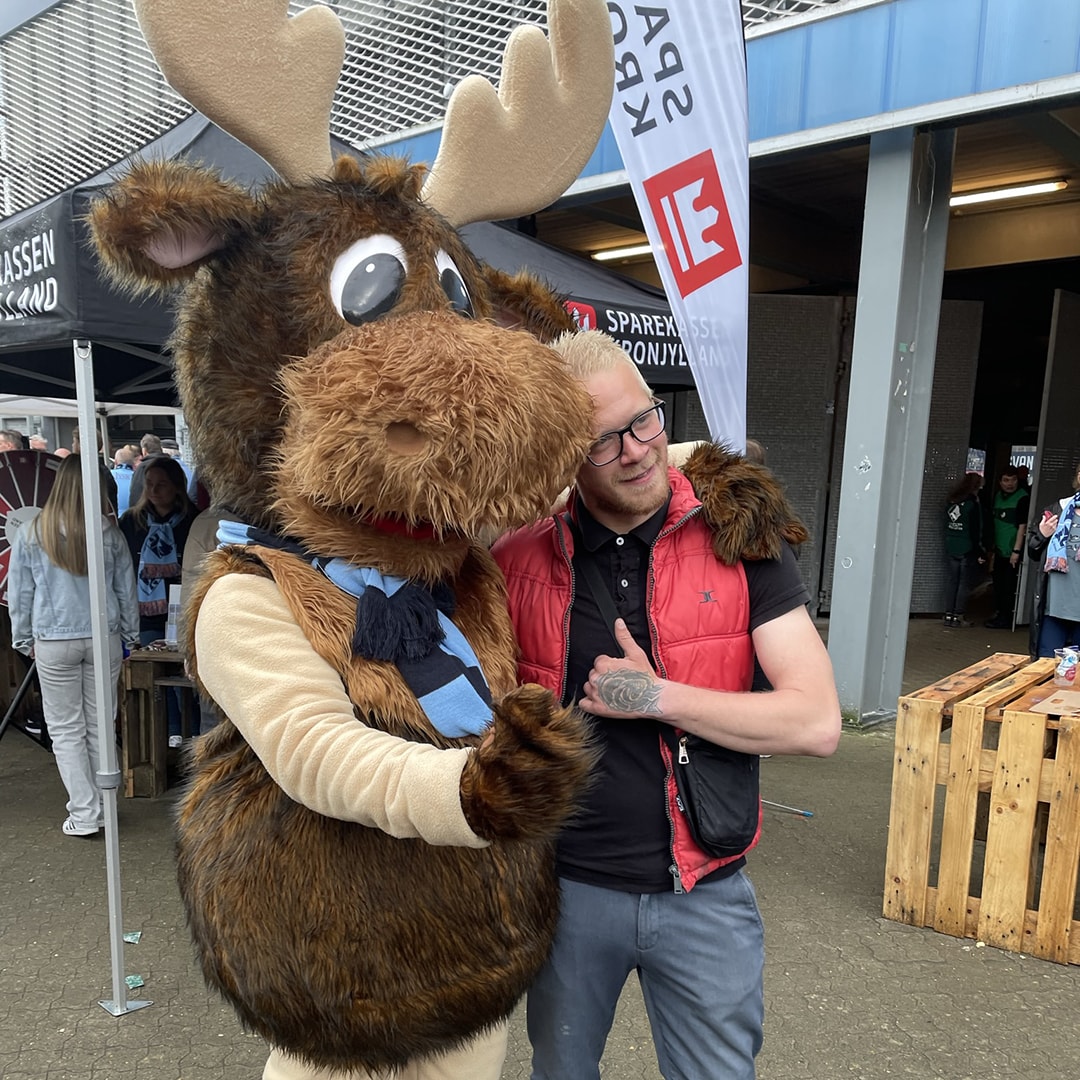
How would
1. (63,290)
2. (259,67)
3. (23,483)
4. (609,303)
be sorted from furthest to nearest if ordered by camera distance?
(23,483) < (609,303) < (63,290) < (259,67)

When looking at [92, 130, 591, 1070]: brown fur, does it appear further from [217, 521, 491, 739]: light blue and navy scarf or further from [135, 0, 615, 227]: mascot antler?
[135, 0, 615, 227]: mascot antler

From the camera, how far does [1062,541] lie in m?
6.71

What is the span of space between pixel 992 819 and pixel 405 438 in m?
3.08

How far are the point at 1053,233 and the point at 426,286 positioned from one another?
9695 mm

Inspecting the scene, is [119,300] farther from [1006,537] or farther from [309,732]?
[1006,537]

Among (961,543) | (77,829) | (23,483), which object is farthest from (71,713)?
(961,543)

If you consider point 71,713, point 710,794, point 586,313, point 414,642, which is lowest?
point 71,713

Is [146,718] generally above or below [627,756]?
below

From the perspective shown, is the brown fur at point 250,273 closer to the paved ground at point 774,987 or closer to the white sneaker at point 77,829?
the paved ground at point 774,987

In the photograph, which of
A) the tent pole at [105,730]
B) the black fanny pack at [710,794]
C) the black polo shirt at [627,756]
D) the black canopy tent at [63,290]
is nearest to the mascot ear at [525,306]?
the black polo shirt at [627,756]

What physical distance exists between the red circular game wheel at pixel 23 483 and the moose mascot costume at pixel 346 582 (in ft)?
12.9

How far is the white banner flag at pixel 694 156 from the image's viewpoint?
144 inches

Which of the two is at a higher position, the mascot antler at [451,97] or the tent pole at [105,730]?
the mascot antler at [451,97]

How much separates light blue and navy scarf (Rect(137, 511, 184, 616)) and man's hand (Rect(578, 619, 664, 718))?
4.51 metres
